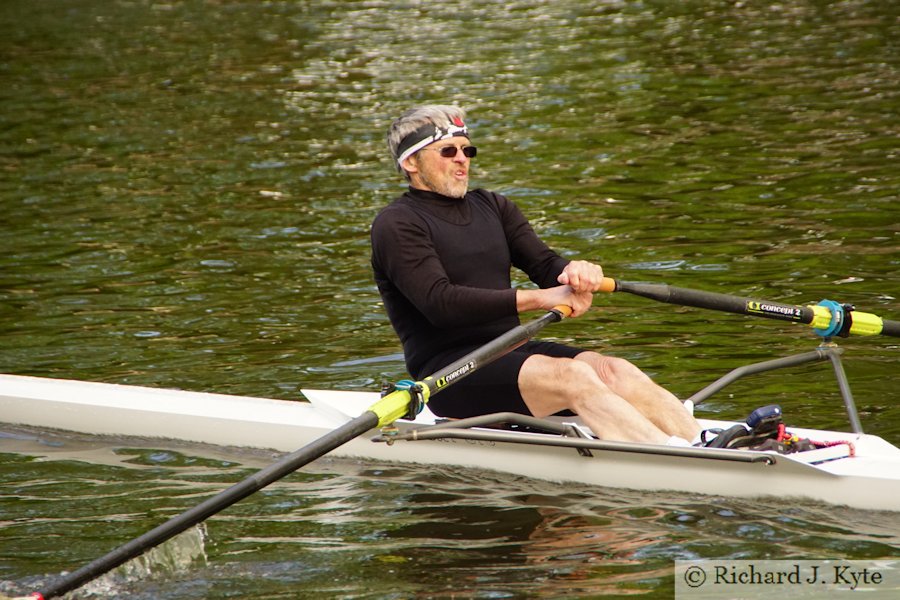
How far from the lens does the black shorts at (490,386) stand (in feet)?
21.7

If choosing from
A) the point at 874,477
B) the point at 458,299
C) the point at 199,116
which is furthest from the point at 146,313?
the point at 199,116

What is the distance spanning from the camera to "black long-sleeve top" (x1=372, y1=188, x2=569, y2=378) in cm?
647

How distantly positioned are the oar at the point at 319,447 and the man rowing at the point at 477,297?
24cm

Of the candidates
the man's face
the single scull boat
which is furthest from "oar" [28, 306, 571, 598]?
the man's face

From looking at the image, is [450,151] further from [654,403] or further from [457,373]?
[654,403]

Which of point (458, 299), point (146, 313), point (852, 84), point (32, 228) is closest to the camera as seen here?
point (458, 299)

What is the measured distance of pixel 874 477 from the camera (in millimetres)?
5973

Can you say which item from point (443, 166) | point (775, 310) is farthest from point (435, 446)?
point (775, 310)

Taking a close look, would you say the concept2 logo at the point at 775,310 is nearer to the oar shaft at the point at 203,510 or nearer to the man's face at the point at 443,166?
the man's face at the point at 443,166

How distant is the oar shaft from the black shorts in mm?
845

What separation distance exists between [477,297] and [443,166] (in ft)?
2.43

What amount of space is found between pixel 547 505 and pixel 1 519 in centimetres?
271

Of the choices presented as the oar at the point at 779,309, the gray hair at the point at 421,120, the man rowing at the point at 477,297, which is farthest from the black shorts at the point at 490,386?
the gray hair at the point at 421,120

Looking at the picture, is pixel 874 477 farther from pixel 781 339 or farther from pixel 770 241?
pixel 770 241
